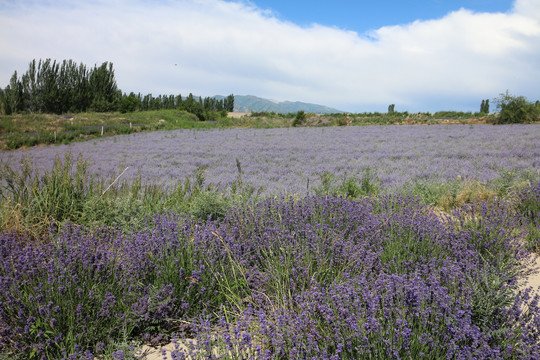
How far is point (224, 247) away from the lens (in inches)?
118

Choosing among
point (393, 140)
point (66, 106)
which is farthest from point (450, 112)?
point (66, 106)

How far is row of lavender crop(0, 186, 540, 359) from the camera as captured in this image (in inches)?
71.8

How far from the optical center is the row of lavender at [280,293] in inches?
71.8

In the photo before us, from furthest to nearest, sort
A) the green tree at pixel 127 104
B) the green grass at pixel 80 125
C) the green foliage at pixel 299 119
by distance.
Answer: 1. the green tree at pixel 127 104
2. the green foliage at pixel 299 119
3. the green grass at pixel 80 125

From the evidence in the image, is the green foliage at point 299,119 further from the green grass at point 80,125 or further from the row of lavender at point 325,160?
the row of lavender at point 325,160

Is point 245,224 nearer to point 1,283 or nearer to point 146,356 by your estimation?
point 146,356

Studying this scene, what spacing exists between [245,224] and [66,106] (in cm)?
4778

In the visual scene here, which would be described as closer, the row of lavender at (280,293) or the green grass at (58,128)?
the row of lavender at (280,293)

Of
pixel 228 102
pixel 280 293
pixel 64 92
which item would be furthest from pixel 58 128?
pixel 228 102

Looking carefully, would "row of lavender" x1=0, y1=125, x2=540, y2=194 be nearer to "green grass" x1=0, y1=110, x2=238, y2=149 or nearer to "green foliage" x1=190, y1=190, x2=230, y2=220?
"green foliage" x1=190, y1=190, x2=230, y2=220

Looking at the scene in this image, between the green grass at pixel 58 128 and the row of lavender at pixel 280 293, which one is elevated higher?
the green grass at pixel 58 128

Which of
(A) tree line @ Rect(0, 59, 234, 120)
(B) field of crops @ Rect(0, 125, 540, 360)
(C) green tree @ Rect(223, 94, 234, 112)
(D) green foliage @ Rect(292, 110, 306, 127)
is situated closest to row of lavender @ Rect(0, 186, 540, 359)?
(B) field of crops @ Rect(0, 125, 540, 360)

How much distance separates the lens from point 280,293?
8.48 feet

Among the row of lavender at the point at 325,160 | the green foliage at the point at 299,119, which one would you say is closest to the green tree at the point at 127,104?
the green foliage at the point at 299,119
